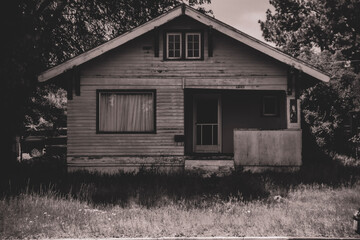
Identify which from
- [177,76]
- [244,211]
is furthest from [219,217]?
[177,76]

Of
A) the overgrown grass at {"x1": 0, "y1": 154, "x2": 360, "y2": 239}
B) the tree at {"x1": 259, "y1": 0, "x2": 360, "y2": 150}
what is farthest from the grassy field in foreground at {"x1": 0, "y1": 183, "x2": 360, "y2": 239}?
the tree at {"x1": 259, "y1": 0, "x2": 360, "y2": 150}

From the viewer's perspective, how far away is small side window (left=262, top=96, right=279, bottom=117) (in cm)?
1441

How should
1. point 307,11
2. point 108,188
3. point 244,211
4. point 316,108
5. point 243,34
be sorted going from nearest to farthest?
1. point 244,211
2. point 108,188
3. point 243,34
4. point 316,108
5. point 307,11

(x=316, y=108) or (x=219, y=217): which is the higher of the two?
(x=316, y=108)

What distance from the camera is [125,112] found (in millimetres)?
12320

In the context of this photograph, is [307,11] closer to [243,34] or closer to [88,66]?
[243,34]

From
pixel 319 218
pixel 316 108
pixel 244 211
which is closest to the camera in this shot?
pixel 319 218

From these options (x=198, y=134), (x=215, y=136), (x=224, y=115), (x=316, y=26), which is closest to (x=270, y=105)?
(x=224, y=115)

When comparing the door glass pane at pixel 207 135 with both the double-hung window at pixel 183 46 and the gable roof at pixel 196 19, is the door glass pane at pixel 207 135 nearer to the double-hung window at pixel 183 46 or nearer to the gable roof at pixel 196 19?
the double-hung window at pixel 183 46

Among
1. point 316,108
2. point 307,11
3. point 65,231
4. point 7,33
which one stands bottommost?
point 65,231

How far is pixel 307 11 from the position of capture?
101ft

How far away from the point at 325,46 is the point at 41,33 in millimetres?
24016

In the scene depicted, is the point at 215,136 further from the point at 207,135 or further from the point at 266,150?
the point at 266,150

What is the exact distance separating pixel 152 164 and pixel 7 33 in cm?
568
